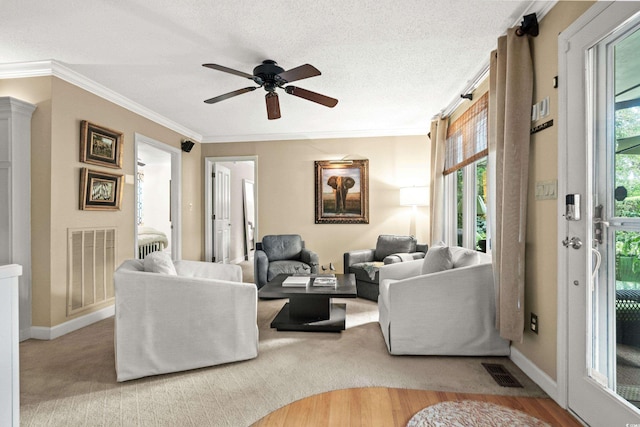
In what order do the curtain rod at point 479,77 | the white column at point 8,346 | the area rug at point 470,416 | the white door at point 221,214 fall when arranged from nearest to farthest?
the white column at point 8,346, the area rug at point 470,416, the curtain rod at point 479,77, the white door at point 221,214

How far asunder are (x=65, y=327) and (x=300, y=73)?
3238 millimetres

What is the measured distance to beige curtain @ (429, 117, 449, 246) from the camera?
4.29 meters

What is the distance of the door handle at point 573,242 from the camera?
1.70 meters

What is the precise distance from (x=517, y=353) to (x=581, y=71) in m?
1.92

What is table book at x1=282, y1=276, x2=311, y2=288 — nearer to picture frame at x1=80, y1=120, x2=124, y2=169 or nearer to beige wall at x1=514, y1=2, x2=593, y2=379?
beige wall at x1=514, y1=2, x2=593, y2=379

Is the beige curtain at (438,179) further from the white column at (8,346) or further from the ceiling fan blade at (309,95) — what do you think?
the white column at (8,346)

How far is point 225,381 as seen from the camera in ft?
6.84

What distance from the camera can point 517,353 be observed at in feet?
7.61

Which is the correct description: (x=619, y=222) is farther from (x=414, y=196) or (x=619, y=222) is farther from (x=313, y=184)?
(x=313, y=184)

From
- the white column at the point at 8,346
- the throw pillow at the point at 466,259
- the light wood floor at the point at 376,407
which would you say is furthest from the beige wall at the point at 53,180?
the throw pillow at the point at 466,259

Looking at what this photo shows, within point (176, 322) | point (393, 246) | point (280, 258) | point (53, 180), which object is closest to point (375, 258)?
point (393, 246)

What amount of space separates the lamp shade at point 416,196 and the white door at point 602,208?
9.41 feet

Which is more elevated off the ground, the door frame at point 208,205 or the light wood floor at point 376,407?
the door frame at point 208,205

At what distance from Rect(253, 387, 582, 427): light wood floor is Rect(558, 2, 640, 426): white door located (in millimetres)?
168
